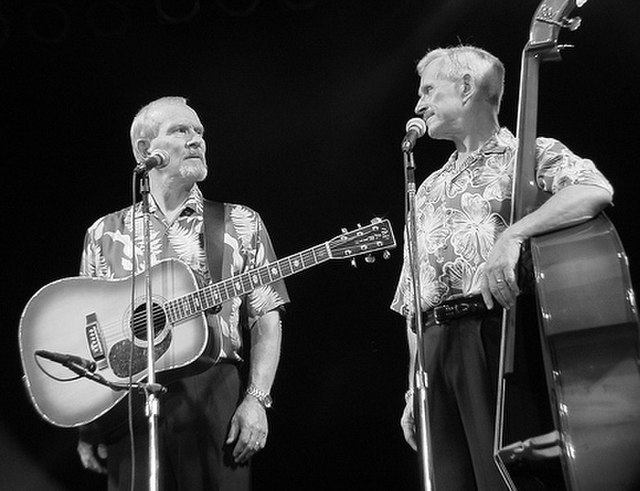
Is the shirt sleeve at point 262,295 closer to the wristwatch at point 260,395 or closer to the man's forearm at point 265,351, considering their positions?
the man's forearm at point 265,351

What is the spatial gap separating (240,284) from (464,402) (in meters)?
1.02

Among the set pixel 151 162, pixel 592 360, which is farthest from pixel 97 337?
pixel 592 360

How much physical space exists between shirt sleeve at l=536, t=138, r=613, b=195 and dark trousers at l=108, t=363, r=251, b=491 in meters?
1.39

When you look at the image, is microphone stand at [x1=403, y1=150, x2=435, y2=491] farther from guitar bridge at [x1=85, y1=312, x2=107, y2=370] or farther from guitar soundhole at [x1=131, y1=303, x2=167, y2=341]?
guitar bridge at [x1=85, y1=312, x2=107, y2=370]

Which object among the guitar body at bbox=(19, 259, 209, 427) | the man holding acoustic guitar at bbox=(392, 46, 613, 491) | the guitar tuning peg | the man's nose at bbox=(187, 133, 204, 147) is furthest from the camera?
the man's nose at bbox=(187, 133, 204, 147)

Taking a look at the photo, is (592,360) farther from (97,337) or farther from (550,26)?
(97,337)

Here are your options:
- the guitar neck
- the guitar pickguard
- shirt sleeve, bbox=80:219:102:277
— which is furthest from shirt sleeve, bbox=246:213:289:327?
shirt sleeve, bbox=80:219:102:277

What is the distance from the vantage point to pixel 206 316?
3.48 meters

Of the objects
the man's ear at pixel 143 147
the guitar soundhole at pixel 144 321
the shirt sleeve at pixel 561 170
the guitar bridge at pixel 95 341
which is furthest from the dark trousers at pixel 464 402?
the man's ear at pixel 143 147

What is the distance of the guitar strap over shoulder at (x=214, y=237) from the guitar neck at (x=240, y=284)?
0.13 m

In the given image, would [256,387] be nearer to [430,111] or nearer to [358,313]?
[358,313]

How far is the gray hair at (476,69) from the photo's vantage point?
137 inches

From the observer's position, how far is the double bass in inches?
89.4

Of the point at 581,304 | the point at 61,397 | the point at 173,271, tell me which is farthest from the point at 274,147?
the point at 581,304
